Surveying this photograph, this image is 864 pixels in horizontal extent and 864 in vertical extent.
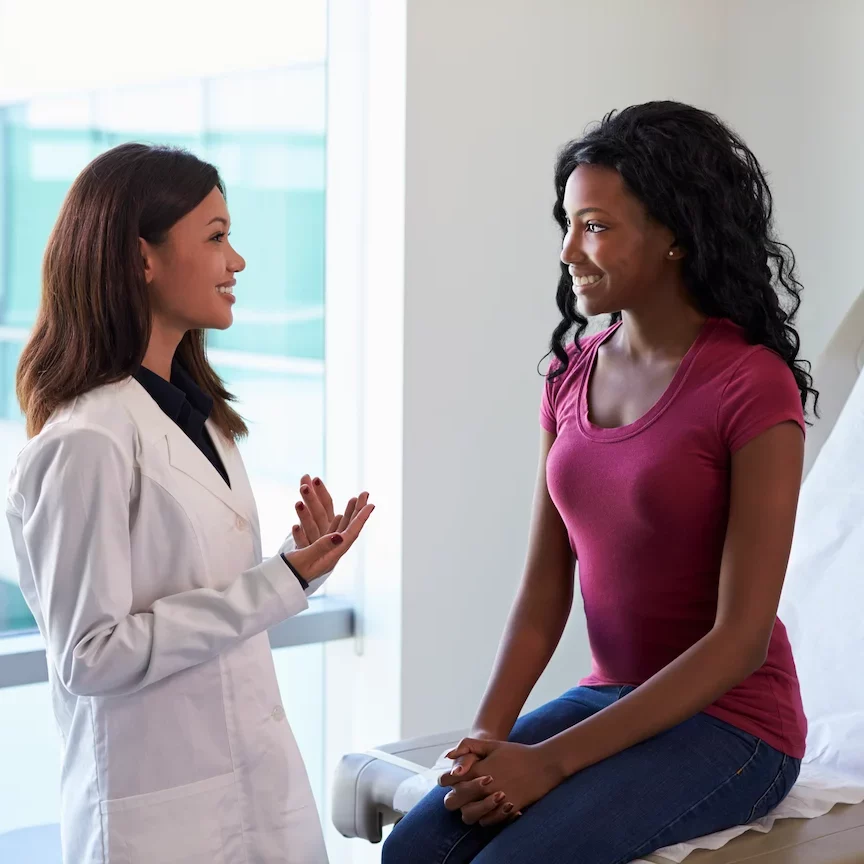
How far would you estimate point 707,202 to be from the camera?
1.45 m

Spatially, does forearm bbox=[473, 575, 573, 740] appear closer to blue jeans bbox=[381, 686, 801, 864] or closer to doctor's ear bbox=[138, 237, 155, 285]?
blue jeans bbox=[381, 686, 801, 864]

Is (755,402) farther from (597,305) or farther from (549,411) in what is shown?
(549,411)

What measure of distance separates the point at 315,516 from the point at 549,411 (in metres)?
0.37

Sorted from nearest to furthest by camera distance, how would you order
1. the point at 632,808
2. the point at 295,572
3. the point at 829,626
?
the point at 632,808 → the point at 295,572 → the point at 829,626

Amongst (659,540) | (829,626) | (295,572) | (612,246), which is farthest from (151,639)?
(829,626)

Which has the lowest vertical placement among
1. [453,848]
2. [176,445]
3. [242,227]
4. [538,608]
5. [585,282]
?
[453,848]

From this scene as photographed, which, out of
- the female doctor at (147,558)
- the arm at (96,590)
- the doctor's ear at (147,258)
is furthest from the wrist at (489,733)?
the doctor's ear at (147,258)

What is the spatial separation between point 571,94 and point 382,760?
1561mm

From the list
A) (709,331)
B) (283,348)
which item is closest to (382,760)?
(709,331)

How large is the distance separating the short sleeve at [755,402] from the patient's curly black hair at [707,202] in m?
0.07

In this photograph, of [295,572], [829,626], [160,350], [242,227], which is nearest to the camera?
[295,572]

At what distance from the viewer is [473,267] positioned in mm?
2551

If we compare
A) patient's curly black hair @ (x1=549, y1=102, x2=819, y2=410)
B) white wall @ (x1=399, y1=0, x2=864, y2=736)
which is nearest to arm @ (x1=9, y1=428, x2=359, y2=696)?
patient's curly black hair @ (x1=549, y1=102, x2=819, y2=410)

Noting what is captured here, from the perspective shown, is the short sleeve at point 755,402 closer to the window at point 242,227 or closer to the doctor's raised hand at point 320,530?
the doctor's raised hand at point 320,530
